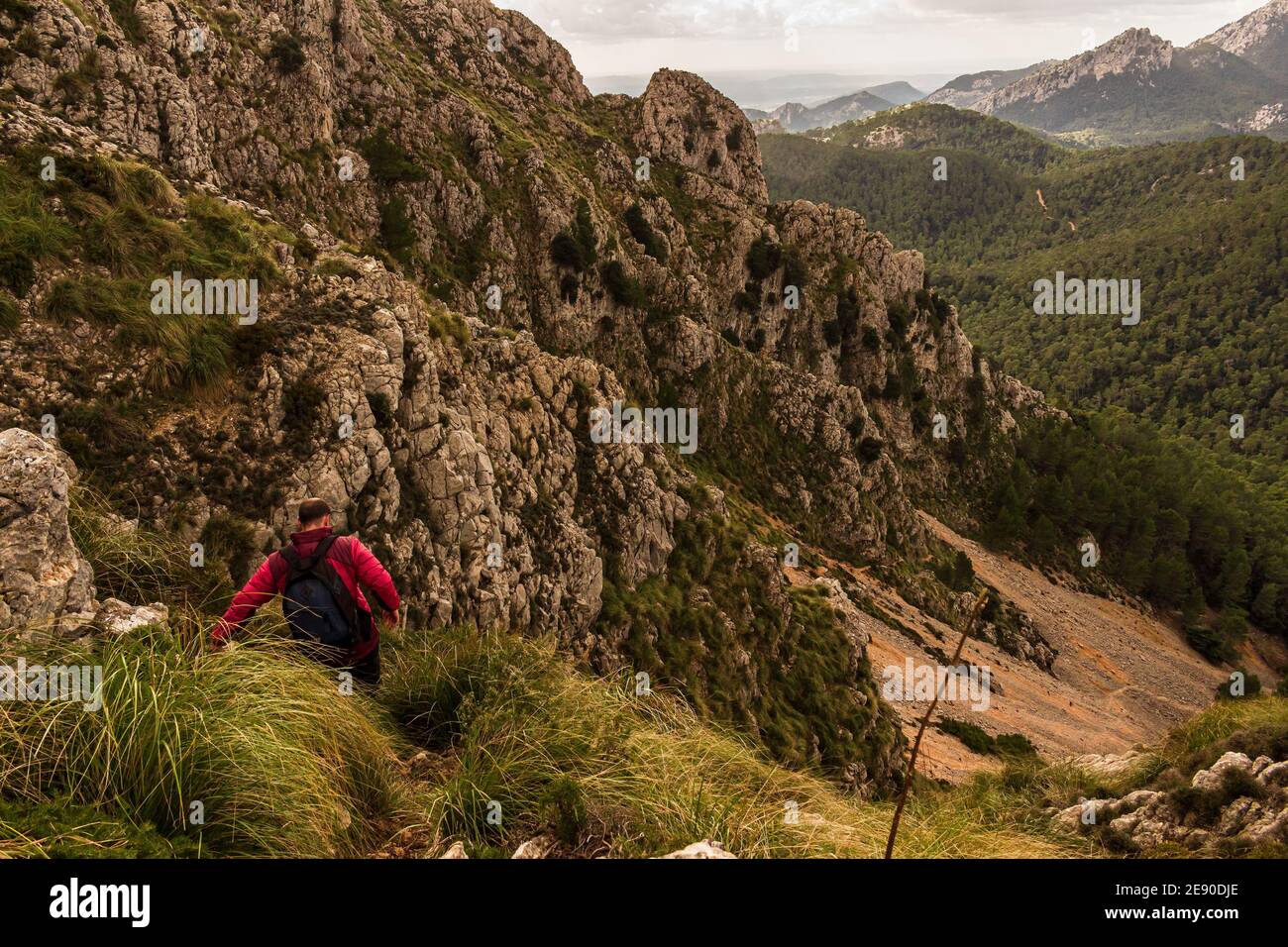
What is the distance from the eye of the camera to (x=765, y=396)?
6138 centimetres

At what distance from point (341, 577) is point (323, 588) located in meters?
0.20

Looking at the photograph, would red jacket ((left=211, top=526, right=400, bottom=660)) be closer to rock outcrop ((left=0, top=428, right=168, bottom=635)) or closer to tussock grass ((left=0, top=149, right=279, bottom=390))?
rock outcrop ((left=0, top=428, right=168, bottom=635))

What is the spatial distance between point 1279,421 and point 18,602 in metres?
230

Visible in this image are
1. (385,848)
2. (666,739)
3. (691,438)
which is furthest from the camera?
(691,438)

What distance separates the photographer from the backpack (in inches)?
259

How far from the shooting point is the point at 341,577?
21.9 ft

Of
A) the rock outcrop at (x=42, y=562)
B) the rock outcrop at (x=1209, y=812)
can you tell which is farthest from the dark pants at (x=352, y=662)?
the rock outcrop at (x=1209, y=812)

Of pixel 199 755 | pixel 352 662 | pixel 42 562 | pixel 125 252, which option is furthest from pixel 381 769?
pixel 125 252

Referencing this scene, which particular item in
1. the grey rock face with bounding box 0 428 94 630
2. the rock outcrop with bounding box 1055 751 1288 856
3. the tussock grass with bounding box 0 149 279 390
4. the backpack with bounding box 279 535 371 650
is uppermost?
the tussock grass with bounding box 0 149 279 390

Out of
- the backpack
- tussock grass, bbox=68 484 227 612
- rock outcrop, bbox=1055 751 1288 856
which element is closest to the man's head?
the backpack

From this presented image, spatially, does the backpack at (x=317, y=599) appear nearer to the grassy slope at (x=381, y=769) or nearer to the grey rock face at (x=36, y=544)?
the grassy slope at (x=381, y=769)
